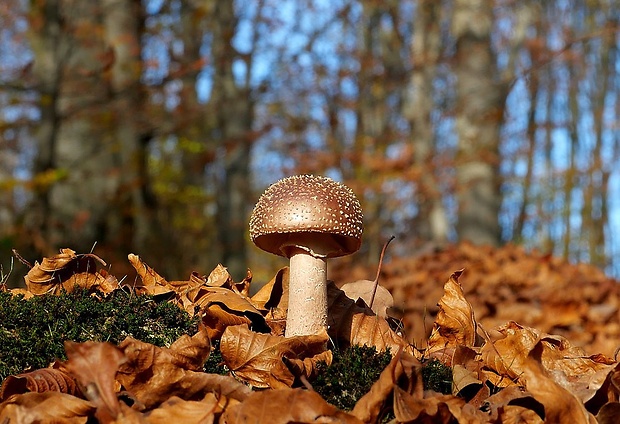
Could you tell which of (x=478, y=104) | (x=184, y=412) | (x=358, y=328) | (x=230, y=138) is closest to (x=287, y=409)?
(x=184, y=412)

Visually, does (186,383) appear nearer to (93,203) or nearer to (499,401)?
(499,401)

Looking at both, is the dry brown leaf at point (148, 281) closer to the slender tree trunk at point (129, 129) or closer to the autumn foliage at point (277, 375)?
the autumn foliage at point (277, 375)

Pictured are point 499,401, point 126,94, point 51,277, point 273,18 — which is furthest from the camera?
point 273,18

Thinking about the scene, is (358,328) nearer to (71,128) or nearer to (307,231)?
(307,231)

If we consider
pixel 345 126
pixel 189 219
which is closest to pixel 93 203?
pixel 189 219

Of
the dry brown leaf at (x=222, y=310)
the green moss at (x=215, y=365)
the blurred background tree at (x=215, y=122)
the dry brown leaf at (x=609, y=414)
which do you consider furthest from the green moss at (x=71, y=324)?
the blurred background tree at (x=215, y=122)

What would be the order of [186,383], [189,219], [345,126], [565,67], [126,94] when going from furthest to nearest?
1. [565,67]
2. [345,126]
3. [189,219]
4. [126,94]
5. [186,383]
